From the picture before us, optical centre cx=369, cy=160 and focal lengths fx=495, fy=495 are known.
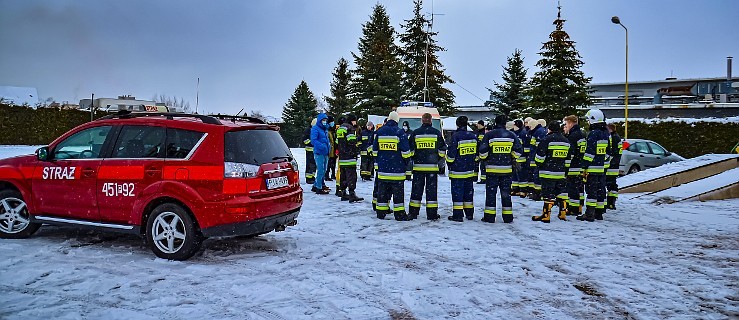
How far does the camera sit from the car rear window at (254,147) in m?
6.07

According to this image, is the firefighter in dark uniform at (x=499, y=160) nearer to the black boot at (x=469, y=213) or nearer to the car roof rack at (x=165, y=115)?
the black boot at (x=469, y=213)

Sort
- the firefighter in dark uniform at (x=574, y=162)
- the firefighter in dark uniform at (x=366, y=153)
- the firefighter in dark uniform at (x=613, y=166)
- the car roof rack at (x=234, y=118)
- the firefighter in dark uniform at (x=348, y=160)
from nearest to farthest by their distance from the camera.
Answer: the car roof rack at (x=234, y=118) < the firefighter in dark uniform at (x=574, y=162) < the firefighter in dark uniform at (x=613, y=166) < the firefighter in dark uniform at (x=348, y=160) < the firefighter in dark uniform at (x=366, y=153)

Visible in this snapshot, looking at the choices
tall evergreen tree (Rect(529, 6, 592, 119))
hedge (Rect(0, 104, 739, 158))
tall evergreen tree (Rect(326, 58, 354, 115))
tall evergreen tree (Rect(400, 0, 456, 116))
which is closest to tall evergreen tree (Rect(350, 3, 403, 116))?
tall evergreen tree (Rect(400, 0, 456, 116))

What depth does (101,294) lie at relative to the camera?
4.88 meters

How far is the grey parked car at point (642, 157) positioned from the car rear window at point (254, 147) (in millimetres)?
17554

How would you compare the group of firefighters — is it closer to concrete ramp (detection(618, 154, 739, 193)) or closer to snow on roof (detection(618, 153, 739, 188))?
concrete ramp (detection(618, 154, 739, 193))

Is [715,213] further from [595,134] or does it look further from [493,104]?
[493,104]

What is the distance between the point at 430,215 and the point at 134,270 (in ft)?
17.8

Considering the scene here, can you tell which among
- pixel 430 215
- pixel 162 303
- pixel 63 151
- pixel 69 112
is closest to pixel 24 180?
pixel 63 151

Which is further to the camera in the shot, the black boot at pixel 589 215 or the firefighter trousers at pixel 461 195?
the black boot at pixel 589 215

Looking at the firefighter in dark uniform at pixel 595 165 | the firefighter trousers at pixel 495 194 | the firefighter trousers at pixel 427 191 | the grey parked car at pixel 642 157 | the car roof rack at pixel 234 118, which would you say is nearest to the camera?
the car roof rack at pixel 234 118

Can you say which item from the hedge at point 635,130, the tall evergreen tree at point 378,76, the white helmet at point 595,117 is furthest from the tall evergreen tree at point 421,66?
the white helmet at point 595,117

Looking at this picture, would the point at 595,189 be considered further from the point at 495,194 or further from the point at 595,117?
the point at 495,194

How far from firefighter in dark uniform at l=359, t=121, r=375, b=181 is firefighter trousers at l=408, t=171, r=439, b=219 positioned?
18.3ft
